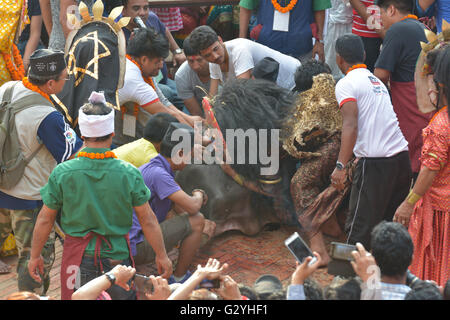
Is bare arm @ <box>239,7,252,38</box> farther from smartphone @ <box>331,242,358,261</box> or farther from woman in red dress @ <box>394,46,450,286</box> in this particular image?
smartphone @ <box>331,242,358,261</box>

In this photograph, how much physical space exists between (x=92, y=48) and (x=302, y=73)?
67.9 inches

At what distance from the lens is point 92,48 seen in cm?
509

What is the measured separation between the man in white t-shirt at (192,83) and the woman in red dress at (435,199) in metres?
2.58

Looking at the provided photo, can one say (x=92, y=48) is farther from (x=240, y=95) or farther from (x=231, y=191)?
(x=231, y=191)

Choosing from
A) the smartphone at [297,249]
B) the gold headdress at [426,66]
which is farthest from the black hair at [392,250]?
the gold headdress at [426,66]

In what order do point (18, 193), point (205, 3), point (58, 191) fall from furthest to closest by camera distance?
point (205, 3), point (18, 193), point (58, 191)

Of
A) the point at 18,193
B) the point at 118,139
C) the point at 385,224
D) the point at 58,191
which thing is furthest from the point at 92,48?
the point at 385,224

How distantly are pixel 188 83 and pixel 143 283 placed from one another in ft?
10.6

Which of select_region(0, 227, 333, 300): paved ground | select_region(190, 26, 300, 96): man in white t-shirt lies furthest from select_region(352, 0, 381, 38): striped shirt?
select_region(0, 227, 333, 300): paved ground

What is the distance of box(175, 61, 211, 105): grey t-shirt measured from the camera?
6.17 m

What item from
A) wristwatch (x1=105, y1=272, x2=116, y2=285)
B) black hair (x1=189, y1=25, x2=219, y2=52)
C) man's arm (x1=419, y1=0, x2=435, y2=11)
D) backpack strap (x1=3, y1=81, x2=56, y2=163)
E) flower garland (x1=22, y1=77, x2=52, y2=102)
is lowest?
wristwatch (x1=105, y1=272, x2=116, y2=285)

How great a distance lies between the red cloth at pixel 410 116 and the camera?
5098mm

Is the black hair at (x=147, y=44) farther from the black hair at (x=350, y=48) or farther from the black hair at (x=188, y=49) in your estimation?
the black hair at (x=350, y=48)

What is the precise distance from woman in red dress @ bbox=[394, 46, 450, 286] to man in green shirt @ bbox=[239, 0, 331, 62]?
8.39 ft
